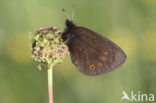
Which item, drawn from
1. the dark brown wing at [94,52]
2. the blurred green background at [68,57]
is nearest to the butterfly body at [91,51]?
the dark brown wing at [94,52]

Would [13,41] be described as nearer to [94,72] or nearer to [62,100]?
[62,100]

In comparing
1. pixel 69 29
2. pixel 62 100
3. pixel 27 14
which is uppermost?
pixel 27 14

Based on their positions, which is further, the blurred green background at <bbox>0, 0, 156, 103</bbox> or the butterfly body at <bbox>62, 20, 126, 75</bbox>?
the blurred green background at <bbox>0, 0, 156, 103</bbox>

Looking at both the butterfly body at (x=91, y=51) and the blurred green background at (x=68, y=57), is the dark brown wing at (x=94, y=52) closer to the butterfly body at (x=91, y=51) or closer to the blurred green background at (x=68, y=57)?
the butterfly body at (x=91, y=51)

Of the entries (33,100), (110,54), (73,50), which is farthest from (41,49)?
(33,100)

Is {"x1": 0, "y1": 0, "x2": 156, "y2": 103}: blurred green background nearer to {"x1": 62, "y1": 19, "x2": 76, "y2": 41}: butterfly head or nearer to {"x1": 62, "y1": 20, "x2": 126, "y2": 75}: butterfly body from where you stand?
{"x1": 62, "y1": 20, "x2": 126, "y2": 75}: butterfly body

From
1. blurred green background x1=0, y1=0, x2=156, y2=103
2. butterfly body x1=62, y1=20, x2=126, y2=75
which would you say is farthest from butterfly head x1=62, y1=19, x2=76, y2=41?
blurred green background x1=0, y1=0, x2=156, y2=103

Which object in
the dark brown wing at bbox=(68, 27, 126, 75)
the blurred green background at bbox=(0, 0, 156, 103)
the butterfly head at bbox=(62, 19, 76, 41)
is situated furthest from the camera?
the blurred green background at bbox=(0, 0, 156, 103)
